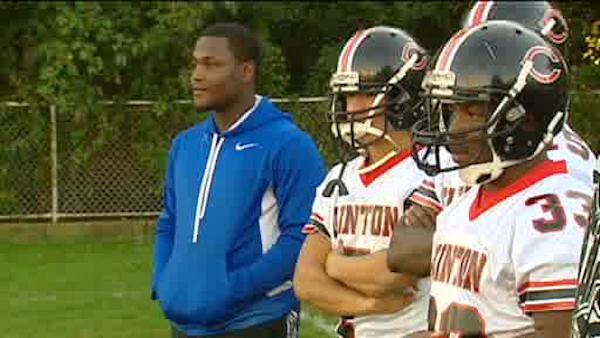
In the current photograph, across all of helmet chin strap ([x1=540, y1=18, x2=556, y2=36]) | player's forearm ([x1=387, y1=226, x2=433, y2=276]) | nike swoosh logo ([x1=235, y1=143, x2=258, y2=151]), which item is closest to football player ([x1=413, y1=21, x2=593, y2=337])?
player's forearm ([x1=387, y1=226, x2=433, y2=276])

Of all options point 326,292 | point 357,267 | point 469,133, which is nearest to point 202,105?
point 326,292

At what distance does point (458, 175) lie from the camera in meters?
4.12

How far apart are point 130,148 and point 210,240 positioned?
39.9ft

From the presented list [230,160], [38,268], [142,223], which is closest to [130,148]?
[142,223]

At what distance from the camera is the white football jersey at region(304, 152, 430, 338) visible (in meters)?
4.67

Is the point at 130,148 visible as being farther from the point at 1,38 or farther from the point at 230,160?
the point at 230,160

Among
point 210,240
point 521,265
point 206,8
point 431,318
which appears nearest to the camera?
point 521,265

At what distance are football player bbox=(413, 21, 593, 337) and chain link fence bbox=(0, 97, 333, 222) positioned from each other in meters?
13.4

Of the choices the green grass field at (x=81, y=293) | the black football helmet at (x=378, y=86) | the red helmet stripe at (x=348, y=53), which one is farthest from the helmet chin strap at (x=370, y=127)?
the green grass field at (x=81, y=293)

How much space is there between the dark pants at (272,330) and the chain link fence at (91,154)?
1143 centimetres

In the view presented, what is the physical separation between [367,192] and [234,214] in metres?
1.01

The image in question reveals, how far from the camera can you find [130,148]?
17734 millimetres

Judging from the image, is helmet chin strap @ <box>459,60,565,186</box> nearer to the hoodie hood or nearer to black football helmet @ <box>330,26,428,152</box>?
black football helmet @ <box>330,26,428,152</box>

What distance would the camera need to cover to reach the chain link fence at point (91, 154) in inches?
687
